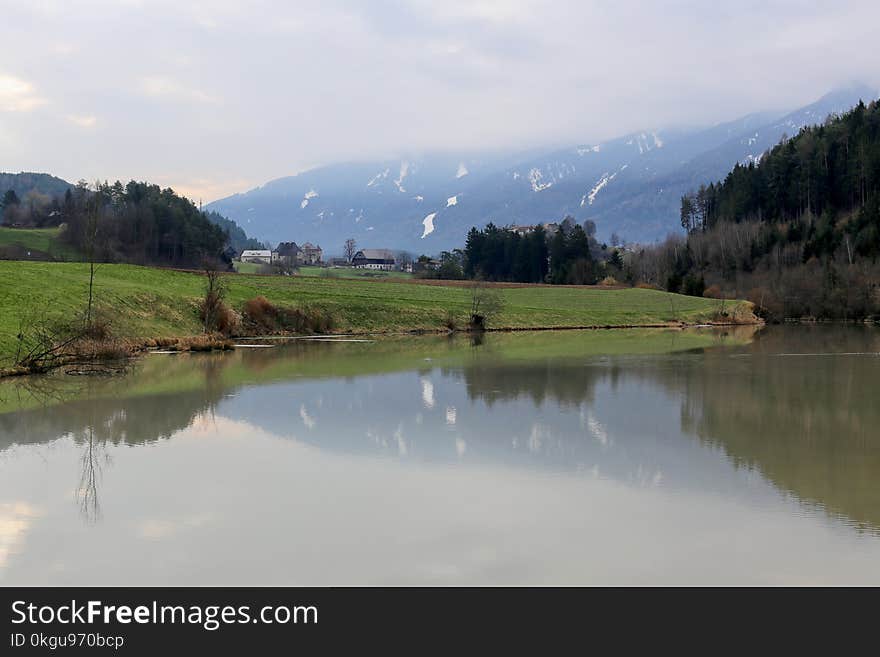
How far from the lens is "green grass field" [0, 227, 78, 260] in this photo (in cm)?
11956

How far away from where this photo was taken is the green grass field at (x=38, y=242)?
119562 millimetres

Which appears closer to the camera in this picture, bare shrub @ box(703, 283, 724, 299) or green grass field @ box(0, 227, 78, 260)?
bare shrub @ box(703, 283, 724, 299)

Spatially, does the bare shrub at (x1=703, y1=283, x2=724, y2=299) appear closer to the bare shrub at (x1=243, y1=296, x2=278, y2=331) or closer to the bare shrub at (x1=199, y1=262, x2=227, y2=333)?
the bare shrub at (x1=243, y1=296, x2=278, y2=331)

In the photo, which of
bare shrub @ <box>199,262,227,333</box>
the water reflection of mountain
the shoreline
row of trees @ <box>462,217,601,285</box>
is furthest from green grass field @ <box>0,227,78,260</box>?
the water reflection of mountain

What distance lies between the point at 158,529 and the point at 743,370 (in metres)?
29.8

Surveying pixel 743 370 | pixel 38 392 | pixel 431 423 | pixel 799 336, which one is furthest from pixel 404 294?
pixel 431 423

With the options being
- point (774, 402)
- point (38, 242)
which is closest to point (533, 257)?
point (38, 242)

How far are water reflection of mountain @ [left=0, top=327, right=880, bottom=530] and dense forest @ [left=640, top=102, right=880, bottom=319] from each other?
231 feet

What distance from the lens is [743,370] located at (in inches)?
1465

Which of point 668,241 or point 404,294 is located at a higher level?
point 668,241

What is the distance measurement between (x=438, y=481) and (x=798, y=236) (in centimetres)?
12527

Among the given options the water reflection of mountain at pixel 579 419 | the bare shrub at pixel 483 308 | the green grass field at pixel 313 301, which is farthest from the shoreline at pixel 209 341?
the water reflection of mountain at pixel 579 419
